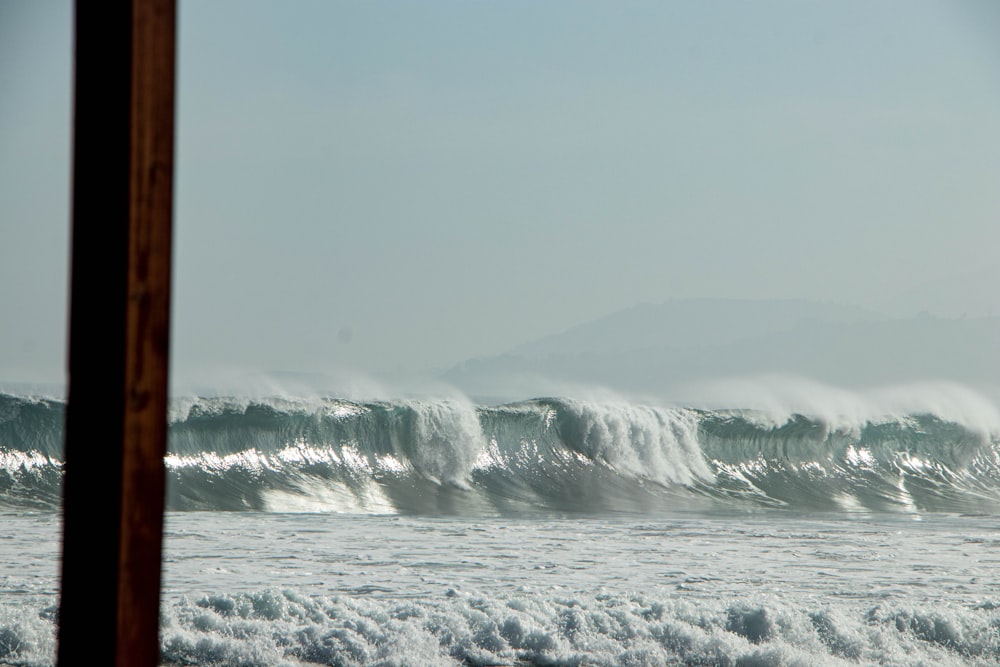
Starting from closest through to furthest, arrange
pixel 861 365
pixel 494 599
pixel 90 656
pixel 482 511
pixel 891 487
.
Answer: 1. pixel 90 656
2. pixel 494 599
3. pixel 482 511
4. pixel 891 487
5. pixel 861 365

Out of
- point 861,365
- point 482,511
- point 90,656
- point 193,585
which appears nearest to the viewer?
point 90,656

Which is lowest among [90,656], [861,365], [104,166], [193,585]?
[193,585]

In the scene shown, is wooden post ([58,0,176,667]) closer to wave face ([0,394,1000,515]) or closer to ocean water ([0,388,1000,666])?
ocean water ([0,388,1000,666])

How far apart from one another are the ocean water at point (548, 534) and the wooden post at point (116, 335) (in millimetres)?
3250

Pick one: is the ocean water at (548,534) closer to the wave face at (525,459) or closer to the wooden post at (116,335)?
the wave face at (525,459)

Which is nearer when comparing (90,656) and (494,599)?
(90,656)

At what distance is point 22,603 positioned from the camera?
17.3 ft

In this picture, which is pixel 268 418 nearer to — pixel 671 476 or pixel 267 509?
pixel 267 509

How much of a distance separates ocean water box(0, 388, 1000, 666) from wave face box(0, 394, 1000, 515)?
0.16 feet

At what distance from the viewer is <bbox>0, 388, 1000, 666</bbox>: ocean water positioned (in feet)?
15.7

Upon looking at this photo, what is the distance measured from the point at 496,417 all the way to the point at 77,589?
14.4m

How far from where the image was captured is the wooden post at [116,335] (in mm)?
1426

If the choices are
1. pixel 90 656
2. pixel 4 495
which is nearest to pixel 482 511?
pixel 4 495

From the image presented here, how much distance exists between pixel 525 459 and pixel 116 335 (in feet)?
44.8
